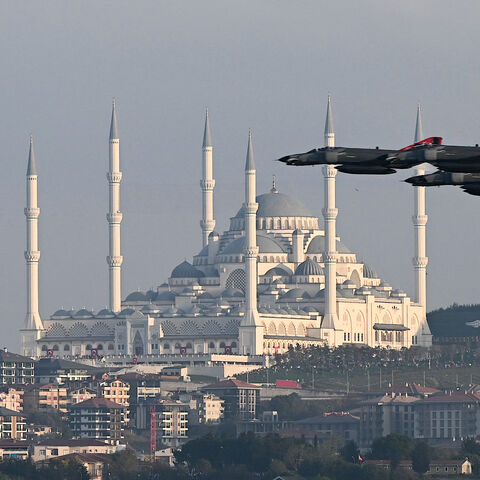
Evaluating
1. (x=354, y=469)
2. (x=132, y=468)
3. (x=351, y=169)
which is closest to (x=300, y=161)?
(x=351, y=169)

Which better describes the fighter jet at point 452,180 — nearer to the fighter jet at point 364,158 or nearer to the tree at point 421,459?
the fighter jet at point 364,158

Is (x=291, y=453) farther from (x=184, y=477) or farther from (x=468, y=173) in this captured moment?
(x=468, y=173)

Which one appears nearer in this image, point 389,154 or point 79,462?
point 389,154

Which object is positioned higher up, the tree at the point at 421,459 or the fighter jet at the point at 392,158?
the fighter jet at the point at 392,158

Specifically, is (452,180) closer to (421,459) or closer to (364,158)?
(364,158)

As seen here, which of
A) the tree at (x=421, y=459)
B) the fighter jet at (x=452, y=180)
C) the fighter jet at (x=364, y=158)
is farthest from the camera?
the tree at (x=421, y=459)

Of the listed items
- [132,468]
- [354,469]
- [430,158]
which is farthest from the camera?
[132,468]

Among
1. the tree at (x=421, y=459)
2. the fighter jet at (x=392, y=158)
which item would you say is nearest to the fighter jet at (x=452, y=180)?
the fighter jet at (x=392, y=158)

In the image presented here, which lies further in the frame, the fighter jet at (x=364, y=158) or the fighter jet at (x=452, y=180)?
the fighter jet at (x=452, y=180)
